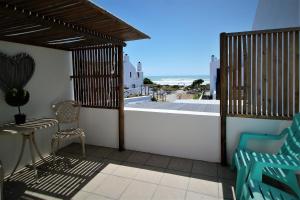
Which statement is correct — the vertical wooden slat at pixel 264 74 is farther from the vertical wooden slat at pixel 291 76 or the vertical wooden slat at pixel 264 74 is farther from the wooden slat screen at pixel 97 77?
the wooden slat screen at pixel 97 77

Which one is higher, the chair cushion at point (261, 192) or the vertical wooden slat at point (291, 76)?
the vertical wooden slat at point (291, 76)

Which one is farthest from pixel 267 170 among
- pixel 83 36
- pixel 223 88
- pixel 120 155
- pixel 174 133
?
pixel 83 36

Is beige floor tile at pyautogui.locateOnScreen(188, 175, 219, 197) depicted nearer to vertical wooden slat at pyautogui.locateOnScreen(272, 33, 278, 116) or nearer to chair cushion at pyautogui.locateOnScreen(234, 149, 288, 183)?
chair cushion at pyautogui.locateOnScreen(234, 149, 288, 183)

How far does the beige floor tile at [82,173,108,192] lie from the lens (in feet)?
8.58

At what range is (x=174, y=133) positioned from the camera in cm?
357

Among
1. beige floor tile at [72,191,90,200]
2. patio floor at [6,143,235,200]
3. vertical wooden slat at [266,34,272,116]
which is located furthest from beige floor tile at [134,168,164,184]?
vertical wooden slat at [266,34,272,116]

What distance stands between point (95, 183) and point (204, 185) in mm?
1532

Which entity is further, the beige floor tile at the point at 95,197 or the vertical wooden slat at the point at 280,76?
the vertical wooden slat at the point at 280,76

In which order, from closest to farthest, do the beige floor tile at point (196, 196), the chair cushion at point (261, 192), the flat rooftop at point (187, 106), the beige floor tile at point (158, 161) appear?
1. the chair cushion at point (261, 192)
2. the beige floor tile at point (196, 196)
3. the beige floor tile at point (158, 161)
4. the flat rooftop at point (187, 106)

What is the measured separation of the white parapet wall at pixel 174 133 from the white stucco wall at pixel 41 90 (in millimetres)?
1549

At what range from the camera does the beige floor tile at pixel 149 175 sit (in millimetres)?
2845

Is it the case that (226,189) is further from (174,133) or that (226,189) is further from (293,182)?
(174,133)

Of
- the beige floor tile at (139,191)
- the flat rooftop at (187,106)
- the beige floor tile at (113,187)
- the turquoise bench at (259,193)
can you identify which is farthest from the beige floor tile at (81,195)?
the flat rooftop at (187,106)

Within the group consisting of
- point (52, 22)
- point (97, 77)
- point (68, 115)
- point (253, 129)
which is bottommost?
point (253, 129)
